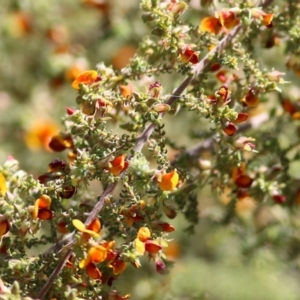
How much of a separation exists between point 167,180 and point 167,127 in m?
2.33

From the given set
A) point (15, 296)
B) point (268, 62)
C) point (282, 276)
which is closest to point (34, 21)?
point (268, 62)

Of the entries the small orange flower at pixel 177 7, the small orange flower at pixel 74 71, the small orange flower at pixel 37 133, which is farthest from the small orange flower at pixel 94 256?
the small orange flower at pixel 37 133

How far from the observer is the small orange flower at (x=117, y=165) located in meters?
1.65

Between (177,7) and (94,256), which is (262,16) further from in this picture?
(94,256)

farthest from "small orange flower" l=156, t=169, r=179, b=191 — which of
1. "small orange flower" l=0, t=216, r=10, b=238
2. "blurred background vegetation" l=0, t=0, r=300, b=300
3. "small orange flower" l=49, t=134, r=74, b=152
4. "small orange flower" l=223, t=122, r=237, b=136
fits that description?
"blurred background vegetation" l=0, t=0, r=300, b=300

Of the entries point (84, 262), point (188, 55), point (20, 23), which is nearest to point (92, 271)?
point (84, 262)

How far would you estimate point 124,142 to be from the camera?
1739 mm

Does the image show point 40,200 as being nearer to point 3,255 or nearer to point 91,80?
point 3,255

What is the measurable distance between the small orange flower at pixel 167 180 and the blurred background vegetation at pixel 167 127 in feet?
2.64

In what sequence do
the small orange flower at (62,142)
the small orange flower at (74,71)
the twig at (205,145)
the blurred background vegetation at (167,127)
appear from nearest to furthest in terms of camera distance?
the small orange flower at (62,142) → the twig at (205,145) → the blurred background vegetation at (167,127) → the small orange flower at (74,71)

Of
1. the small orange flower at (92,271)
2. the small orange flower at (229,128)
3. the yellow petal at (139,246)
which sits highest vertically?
the small orange flower at (229,128)

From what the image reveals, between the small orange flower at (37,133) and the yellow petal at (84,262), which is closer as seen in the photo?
the yellow petal at (84,262)

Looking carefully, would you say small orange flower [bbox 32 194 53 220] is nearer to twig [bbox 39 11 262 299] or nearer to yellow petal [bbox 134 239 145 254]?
twig [bbox 39 11 262 299]

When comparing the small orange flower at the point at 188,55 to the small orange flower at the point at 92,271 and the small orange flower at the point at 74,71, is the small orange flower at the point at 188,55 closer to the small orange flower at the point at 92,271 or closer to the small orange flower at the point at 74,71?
the small orange flower at the point at 92,271
